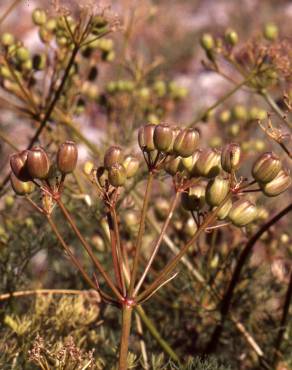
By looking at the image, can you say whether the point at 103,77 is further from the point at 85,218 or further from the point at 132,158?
the point at 132,158

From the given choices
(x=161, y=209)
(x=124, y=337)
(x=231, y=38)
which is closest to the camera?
(x=124, y=337)

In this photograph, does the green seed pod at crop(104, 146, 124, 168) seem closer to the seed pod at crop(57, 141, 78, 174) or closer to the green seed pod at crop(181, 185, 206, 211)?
the seed pod at crop(57, 141, 78, 174)

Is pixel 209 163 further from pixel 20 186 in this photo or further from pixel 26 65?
pixel 26 65

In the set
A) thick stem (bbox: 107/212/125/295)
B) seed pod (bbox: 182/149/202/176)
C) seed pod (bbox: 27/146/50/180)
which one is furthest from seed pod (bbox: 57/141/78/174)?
seed pod (bbox: 182/149/202/176)

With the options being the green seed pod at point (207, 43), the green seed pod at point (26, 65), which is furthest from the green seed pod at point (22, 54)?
the green seed pod at point (207, 43)

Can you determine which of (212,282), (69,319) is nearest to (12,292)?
(69,319)

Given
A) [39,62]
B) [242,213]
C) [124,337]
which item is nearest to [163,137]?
[242,213]

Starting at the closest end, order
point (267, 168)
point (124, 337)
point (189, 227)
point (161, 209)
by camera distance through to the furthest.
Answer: point (124, 337), point (267, 168), point (189, 227), point (161, 209)
